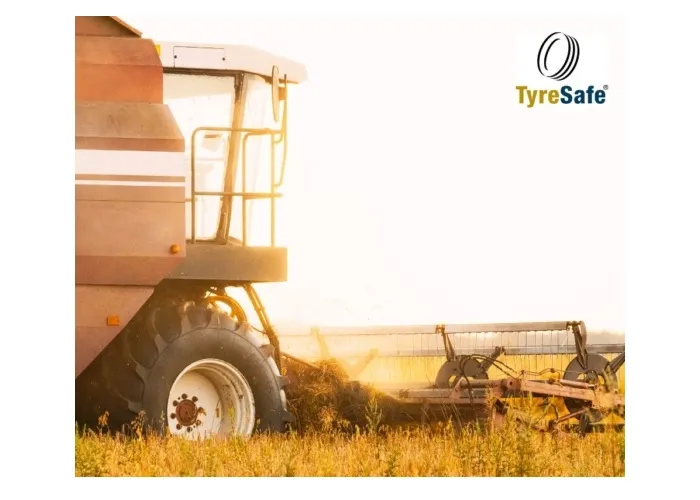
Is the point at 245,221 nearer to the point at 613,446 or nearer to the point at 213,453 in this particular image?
the point at 213,453

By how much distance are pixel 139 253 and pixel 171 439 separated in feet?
4.32

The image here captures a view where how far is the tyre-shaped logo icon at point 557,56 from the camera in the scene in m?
10.9

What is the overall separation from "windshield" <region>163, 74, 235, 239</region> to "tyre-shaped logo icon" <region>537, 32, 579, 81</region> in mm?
2279

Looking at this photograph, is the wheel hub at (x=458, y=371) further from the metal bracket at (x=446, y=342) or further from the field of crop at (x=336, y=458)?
the field of crop at (x=336, y=458)

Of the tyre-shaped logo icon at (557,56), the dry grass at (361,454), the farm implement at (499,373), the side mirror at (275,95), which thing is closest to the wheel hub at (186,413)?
the dry grass at (361,454)

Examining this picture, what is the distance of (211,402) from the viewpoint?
11.0m

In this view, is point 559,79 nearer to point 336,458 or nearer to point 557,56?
Answer: point 557,56

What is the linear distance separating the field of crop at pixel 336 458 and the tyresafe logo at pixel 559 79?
2400 mm

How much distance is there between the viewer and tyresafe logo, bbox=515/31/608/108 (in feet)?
35.7

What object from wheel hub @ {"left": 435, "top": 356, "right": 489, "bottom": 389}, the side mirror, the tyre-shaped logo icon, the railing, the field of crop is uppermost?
the tyre-shaped logo icon

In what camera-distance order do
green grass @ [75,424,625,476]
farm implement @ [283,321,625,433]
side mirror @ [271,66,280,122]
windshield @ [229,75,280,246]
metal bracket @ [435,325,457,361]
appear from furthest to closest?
1. metal bracket @ [435,325,457,361]
2. farm implement @ [283,321,625,433]
3. windshield @ [229,75,280,246]
4. side mirror @ [271,66,280,122]
5. green grass @ [75,424,625,476]

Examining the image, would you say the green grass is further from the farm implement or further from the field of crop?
the farm implement

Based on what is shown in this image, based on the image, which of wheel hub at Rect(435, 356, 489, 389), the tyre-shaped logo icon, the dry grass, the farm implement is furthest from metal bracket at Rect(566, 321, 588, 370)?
the tyre-shaped logo icon

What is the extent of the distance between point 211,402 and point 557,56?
3.52 metres
